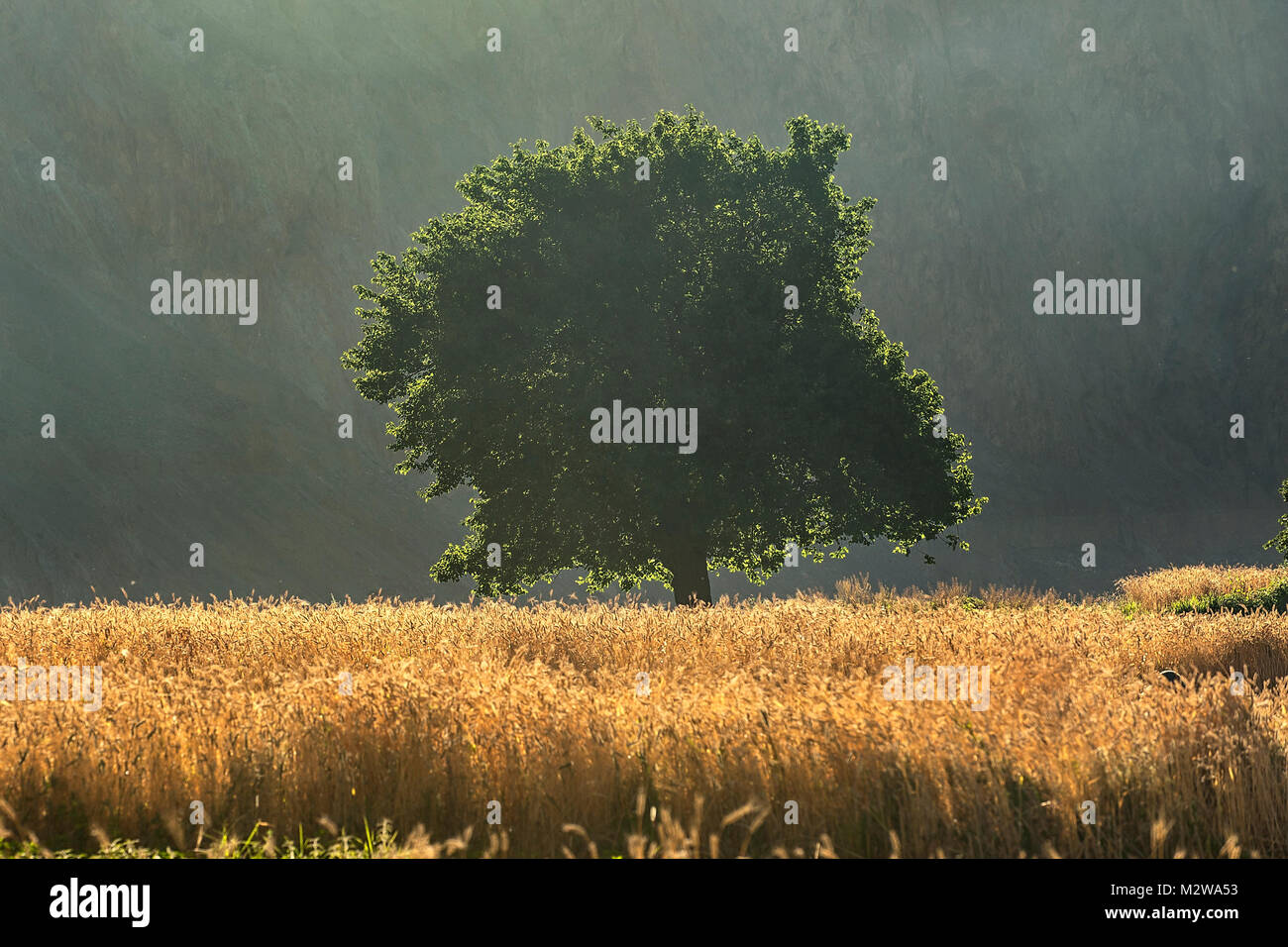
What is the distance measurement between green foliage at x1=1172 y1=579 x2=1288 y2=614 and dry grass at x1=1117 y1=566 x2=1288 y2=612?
32.2 inches

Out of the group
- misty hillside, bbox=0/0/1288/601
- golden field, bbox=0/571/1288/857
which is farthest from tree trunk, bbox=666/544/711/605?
misty hillside, bbox=0/0/1288/601

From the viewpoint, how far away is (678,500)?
21953mm

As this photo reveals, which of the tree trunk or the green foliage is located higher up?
the tree trunk

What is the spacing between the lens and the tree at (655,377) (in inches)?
867

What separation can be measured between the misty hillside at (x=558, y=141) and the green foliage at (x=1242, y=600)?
150 feet

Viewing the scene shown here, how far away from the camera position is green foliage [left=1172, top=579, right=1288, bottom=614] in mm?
26094

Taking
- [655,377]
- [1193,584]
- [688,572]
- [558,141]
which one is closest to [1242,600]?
[1193,584]

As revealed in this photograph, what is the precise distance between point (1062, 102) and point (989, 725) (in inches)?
4134

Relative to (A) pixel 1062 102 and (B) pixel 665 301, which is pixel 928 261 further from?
(B) pixel 665 301

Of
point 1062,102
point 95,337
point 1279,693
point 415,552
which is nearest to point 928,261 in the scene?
point 1062,102

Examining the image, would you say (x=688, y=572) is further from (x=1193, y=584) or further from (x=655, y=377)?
(x=1193, y=584)

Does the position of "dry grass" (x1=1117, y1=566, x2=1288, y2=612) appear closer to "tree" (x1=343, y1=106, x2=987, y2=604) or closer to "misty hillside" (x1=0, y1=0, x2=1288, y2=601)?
"tree" (x1=343, y1=106, x2=987, y2=604)

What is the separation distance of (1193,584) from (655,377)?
20080 mm

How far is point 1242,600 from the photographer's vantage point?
27.2 metres
